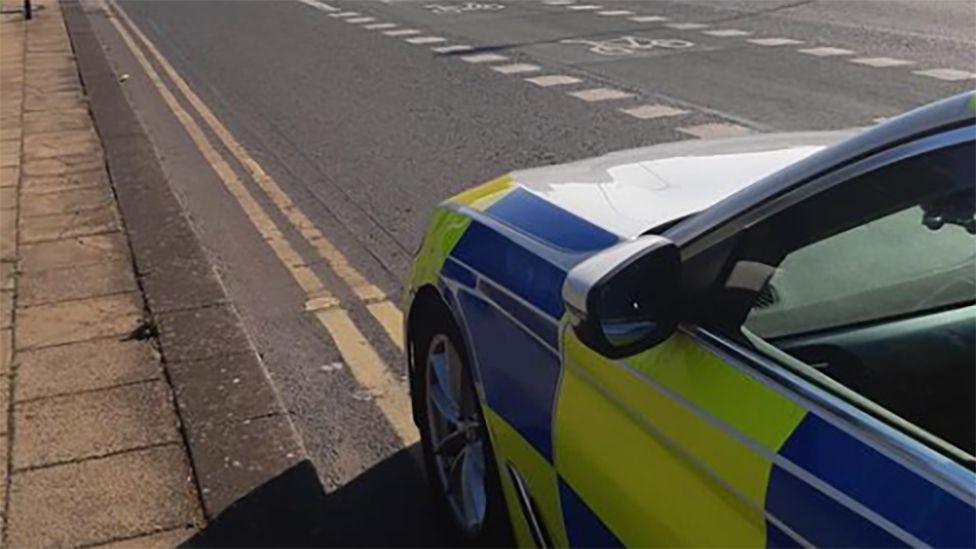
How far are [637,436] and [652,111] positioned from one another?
354 inches

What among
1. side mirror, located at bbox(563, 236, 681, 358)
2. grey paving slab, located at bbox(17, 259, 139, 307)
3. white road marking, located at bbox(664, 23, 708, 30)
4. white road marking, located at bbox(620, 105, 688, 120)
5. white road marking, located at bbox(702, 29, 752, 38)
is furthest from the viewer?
white road marking, located at bbox(664, 23, 708, 30)

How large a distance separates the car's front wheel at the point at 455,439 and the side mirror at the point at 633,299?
3.14 feet

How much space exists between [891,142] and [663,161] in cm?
161

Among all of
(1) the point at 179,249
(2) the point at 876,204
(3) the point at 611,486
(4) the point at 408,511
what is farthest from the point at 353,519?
(1) the point at 179,249

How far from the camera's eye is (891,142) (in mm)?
2031

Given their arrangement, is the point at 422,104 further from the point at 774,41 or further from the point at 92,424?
the point at 92,424

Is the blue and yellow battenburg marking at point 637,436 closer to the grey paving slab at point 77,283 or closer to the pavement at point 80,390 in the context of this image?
the pavement at point 80,390

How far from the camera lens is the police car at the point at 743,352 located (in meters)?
1.91

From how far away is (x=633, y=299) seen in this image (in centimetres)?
233

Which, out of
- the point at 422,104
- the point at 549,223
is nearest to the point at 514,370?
the point at 549,223

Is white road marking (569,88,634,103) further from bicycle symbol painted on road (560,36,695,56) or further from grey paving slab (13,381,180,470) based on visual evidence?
grey paving slab (13,381,180,470)

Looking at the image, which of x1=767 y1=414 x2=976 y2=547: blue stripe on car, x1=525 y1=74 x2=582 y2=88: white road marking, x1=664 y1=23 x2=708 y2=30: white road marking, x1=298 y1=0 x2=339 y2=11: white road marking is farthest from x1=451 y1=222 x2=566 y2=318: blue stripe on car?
x1=298 y1=0 x2=339 y2=11: white road marking

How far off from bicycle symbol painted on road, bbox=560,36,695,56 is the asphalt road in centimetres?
4

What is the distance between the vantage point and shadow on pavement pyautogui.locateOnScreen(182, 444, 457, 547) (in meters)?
3.88
